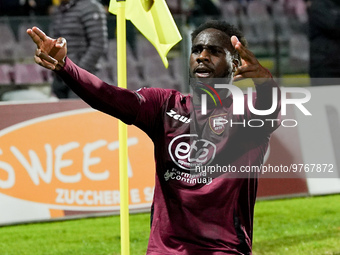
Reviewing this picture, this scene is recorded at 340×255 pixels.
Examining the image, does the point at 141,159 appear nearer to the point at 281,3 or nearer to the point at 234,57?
the point at 234,57

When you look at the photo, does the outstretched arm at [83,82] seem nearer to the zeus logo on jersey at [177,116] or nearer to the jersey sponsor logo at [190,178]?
the zeus logo on jersey at [177,116]

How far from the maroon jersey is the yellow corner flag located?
0.95 m

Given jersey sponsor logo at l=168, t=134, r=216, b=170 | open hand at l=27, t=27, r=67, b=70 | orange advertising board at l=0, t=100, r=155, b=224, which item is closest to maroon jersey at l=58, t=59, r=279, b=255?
jersey sponsor logo at l=168, t=134, r=216, b=170

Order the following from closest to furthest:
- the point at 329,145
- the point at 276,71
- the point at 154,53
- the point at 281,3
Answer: the point at 329,145 → the point at 154,53 → the point at 276,71 → the point at 281,3

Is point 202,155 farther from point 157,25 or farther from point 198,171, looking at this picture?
point 157,25

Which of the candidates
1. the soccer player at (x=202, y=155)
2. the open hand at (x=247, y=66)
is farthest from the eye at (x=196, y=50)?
the open hand at (x=247, y=66)

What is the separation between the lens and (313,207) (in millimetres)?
8648

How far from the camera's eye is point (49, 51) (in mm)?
3297

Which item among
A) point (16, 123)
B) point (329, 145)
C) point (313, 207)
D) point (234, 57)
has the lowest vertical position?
point (313, 207)

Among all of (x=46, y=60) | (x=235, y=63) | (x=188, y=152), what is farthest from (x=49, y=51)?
(x=235, y=63)

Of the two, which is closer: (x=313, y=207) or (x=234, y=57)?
(x=234, y=57)

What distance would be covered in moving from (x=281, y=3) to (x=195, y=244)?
1334 centimetres

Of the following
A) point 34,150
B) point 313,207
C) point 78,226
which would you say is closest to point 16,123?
point 34,150

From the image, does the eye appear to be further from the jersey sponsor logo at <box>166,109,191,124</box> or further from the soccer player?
the jersey sponsor logo at <box>166,109,191,124</box>
